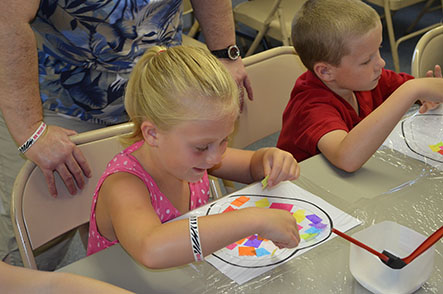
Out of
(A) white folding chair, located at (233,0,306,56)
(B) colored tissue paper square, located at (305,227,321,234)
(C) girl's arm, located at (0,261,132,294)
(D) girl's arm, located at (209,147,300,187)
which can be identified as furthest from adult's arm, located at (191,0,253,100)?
(A) white folding chair, located at (233,0,306,56)

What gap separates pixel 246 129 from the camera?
1.56 meters

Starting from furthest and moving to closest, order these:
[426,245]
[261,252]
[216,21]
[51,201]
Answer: [216,21]
[51,201]
[261,252]
[426,245]

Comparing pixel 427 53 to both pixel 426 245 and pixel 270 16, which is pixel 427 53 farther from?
pixel 270 16

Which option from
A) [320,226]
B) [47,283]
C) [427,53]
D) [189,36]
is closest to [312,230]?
[320,226]

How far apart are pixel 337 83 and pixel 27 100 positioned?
2.52 feet

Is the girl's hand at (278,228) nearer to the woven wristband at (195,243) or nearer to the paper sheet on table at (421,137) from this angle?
the woven wristband at (195,243)

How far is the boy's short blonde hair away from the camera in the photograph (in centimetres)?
137

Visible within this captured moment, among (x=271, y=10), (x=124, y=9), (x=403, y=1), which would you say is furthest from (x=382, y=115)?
(x=403, y=1)

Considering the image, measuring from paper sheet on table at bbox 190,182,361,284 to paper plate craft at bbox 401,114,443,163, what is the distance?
0.32m

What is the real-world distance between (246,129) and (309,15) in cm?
36

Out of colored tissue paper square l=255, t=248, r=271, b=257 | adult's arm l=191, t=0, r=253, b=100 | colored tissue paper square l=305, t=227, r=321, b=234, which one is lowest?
colored tissue paper square l=255, t=248, r=271, b=257

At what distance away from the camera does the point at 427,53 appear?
174 centimetres

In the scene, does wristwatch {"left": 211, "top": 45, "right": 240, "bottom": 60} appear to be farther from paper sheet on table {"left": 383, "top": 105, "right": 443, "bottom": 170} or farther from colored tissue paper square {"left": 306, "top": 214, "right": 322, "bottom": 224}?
colored tissue paper square {"left": 306, "top": 214, "right": 322, "bottom": 224}

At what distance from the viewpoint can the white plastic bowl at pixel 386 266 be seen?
0.81m
